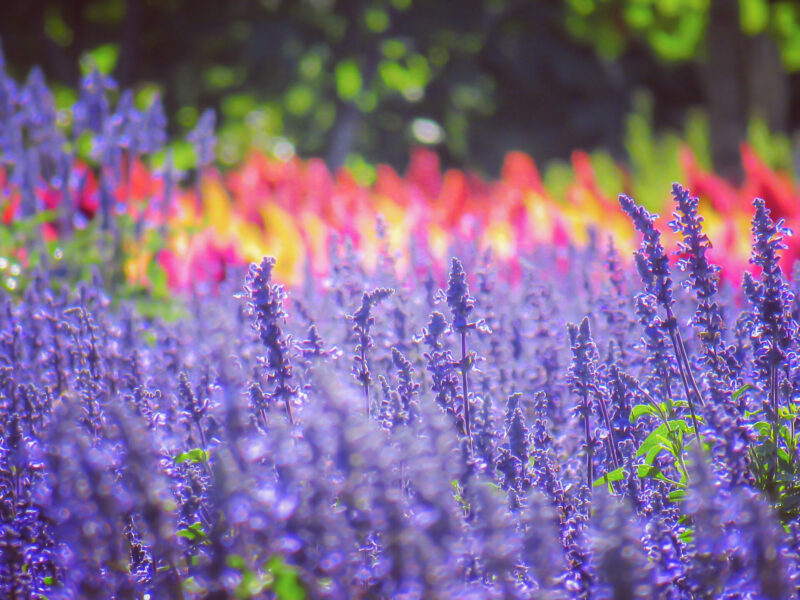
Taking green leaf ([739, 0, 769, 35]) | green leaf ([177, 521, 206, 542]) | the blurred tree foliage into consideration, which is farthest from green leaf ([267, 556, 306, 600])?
green leaf ([739, 0, 769, 35])

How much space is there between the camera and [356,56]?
8.32 metres

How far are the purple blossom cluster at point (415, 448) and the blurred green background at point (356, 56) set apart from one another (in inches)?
201

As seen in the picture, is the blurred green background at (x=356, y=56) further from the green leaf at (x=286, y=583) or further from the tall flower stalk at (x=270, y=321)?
the green leaf at (x=286, y=583)

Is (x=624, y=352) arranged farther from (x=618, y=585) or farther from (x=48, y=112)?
(x=48, y=112)

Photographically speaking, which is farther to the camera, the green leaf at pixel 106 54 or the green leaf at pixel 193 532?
the green leaf at pixel 106 54

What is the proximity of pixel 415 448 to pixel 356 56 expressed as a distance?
7.61 metres

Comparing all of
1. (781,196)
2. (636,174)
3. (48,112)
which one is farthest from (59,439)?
(636,174)

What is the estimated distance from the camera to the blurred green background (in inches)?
306

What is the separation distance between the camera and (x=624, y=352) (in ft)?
6.93

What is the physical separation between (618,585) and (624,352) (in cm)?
116

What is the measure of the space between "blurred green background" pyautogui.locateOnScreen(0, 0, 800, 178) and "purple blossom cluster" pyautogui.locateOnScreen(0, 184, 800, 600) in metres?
5.11

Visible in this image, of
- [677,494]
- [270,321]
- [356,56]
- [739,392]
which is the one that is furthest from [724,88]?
[270,321]

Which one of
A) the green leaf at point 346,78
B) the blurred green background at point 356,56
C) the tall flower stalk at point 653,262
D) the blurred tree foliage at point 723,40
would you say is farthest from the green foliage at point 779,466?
the green leaf at point 346,78

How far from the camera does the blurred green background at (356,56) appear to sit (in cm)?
776
